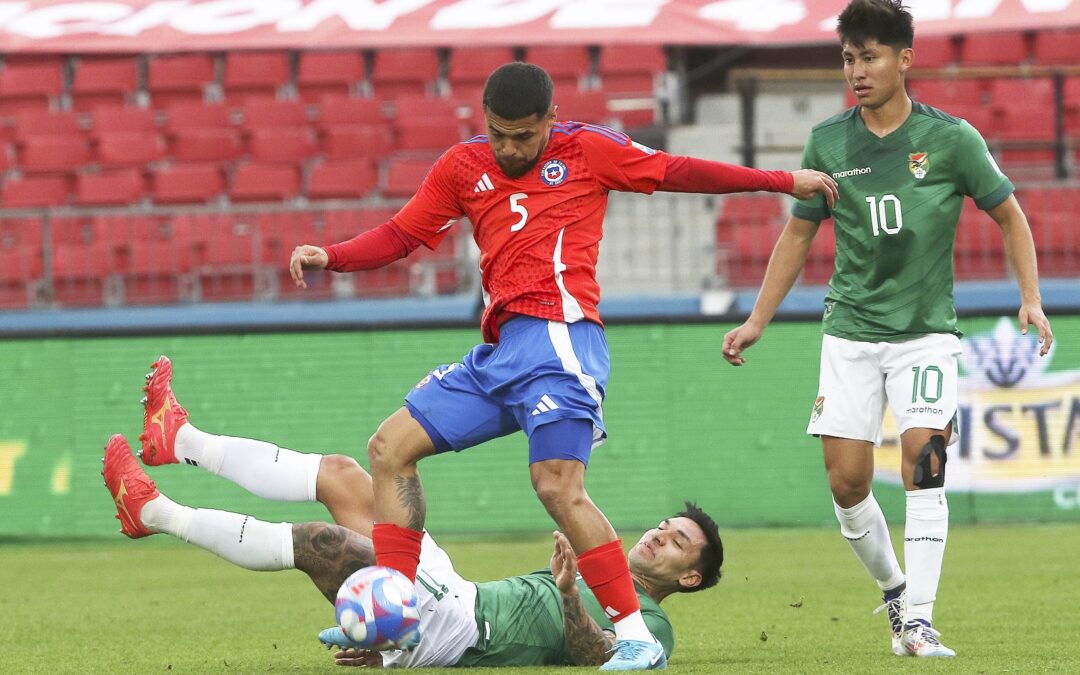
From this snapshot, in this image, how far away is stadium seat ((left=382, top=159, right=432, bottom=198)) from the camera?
51.3 ft

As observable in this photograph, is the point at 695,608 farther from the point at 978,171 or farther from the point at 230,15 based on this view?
the point at 230,15

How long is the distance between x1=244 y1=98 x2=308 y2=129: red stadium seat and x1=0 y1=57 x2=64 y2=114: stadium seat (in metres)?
2.78

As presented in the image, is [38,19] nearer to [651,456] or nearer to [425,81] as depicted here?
[425,81]

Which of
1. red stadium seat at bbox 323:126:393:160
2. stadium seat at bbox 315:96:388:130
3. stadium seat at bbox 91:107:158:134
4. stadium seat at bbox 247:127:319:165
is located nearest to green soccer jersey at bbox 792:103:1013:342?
red stadium seat at bbox 323:126:393:160

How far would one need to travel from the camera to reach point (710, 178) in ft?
17.8

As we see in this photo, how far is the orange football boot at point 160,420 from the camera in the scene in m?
6.11

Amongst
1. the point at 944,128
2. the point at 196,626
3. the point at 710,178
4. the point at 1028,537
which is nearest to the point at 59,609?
the point at 196,626

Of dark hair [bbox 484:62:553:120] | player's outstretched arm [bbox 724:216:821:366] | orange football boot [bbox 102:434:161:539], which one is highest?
dark hair [bbox 484:62:553:120]

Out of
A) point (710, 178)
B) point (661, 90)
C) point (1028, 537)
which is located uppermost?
point (661, 90)

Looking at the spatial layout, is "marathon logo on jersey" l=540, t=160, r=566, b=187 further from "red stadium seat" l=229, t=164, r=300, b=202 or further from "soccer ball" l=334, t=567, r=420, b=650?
"red stadium seat" l=229, t=164, r=300, b=202

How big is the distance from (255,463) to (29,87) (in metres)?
14.4

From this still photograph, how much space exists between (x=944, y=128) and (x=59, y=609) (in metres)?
4.81

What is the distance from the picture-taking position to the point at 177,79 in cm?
1895

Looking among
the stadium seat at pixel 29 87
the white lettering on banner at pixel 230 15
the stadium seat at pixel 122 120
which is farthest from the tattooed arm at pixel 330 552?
the stadium seat at pixel 29 87
